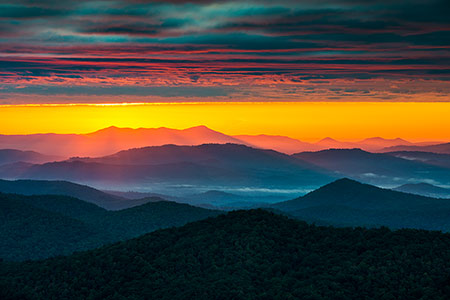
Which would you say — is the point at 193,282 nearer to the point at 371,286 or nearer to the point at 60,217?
the point at 371,286

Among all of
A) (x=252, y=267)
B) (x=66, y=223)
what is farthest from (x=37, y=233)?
(x=252, y=267)

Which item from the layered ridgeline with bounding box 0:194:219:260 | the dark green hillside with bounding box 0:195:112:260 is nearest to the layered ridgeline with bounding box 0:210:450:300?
the dark green hillside with bounding box 0:195:112:260

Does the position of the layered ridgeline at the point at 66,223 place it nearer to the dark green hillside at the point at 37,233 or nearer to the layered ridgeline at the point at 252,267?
the dark green hillside at the point at 37,233

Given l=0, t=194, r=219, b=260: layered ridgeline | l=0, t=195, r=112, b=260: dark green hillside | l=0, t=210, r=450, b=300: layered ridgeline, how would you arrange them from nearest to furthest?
l=0, t=210, r=450, b=300: layered ridgeline → l=0, t=195, r=112, b=260: dark green hillside → l=0, t=194, r=219, b=260: layered ridgeline

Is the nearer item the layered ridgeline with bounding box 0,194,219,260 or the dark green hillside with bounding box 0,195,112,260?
the dark green hillside with bounding box 0,195,112,260

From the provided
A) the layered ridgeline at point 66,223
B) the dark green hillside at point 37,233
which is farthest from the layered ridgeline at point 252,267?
the layered ridgeline at point 66,223

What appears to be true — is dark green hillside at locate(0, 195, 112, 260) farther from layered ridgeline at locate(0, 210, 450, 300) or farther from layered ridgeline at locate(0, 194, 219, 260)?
layered ridgeline at locate(0, 210, 450, 300)

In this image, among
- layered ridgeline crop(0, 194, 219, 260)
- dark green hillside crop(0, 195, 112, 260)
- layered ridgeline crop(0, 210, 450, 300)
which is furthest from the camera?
layered ridgeline crop(0, 194, 219, 260)
